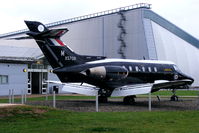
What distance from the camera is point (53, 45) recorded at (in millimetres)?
26047

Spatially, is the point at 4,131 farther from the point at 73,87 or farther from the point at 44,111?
the point at 73,87

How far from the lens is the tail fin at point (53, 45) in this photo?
25.6 metres

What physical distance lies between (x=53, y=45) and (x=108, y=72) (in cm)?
441

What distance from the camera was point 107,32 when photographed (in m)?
66.8

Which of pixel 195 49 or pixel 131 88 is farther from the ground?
pixel 195 49

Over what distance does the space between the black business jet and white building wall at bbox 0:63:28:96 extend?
18195 mm

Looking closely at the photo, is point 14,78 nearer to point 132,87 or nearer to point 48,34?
point 48,34

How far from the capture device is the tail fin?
1008 inches

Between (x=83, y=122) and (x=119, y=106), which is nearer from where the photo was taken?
(x=83, y=122)

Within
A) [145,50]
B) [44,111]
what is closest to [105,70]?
[44,111]

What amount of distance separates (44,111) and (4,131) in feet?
13.9

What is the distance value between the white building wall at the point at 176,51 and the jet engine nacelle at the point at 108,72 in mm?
37967

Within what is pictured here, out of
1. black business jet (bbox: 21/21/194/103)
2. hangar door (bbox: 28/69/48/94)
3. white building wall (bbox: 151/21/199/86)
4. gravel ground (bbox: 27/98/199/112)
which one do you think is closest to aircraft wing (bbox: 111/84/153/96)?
black business jet (bbox: 21/21/194/103)

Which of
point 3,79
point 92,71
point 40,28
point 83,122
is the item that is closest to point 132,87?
point 92,71
